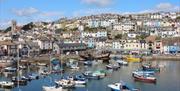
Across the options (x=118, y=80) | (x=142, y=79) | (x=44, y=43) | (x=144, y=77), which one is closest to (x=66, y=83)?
(x=118, y=80)

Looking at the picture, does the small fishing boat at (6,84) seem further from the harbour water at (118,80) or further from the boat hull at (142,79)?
the boat hull at (142,79)

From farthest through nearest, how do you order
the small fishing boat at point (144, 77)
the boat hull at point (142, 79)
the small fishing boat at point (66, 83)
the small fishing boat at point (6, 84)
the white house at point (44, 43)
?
the white house at point (44, 43) → the small fishing boat at point (144, 77) → the boat hull at point (142, 79) → the small fishing boat at point (66, 83) → the small fishing boat at point (6, 84)

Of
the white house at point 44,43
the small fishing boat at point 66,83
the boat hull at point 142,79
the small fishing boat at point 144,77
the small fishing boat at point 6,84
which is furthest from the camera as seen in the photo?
the white house at point 44,43

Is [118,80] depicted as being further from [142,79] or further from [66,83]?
[66,83]

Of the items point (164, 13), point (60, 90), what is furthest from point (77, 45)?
point (164, 13)

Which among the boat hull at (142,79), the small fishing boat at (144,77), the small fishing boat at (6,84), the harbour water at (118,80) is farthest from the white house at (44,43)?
the small fishing boat at (6,84)

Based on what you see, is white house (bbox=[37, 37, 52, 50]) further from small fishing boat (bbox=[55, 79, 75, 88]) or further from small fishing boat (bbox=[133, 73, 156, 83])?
small fishing boat (bbox=[55, 79, 75, 88])

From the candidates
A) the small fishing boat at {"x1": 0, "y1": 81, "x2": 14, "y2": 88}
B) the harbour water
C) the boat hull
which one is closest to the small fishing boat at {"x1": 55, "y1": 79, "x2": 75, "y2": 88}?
the harbour water

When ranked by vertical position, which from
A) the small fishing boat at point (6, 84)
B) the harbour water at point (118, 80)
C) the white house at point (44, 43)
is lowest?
the harbour water at point (118, 80)

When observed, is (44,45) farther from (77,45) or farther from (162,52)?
(162,52)

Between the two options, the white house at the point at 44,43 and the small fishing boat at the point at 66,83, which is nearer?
the small fishing boat at the point at 66,83

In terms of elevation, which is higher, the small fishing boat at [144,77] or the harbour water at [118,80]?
the small fishing boat at [144,77]

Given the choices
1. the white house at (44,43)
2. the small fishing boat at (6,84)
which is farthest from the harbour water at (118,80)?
the white house at (44,43)

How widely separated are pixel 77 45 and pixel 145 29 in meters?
22.4
